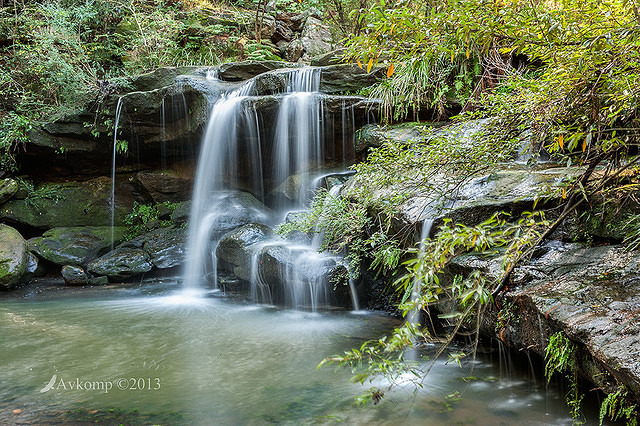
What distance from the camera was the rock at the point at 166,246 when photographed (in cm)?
820

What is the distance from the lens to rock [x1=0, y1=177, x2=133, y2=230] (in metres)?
9.25

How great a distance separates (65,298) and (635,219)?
24.6 ft

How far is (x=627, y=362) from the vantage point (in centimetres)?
207

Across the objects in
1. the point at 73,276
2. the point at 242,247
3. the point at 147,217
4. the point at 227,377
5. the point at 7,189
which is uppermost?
the point at 7,189

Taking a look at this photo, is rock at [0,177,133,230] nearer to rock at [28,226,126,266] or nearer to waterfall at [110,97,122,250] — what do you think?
waterfall at [110,97,122,250]

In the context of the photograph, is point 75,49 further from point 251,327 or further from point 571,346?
point 571,346

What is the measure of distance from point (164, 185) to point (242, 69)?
3224mm

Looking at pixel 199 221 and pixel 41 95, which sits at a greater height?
pixel 41 95

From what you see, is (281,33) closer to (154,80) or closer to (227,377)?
(154,80)

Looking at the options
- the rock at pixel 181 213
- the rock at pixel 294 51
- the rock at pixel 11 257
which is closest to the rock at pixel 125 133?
the rock at pixel 181 213

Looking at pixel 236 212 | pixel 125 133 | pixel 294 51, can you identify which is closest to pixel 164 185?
pixel 125 133

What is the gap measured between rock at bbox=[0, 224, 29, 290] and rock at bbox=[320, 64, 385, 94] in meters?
6.41

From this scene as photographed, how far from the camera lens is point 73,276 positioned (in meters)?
7.85

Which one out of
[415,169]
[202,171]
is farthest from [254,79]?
[415,169]
